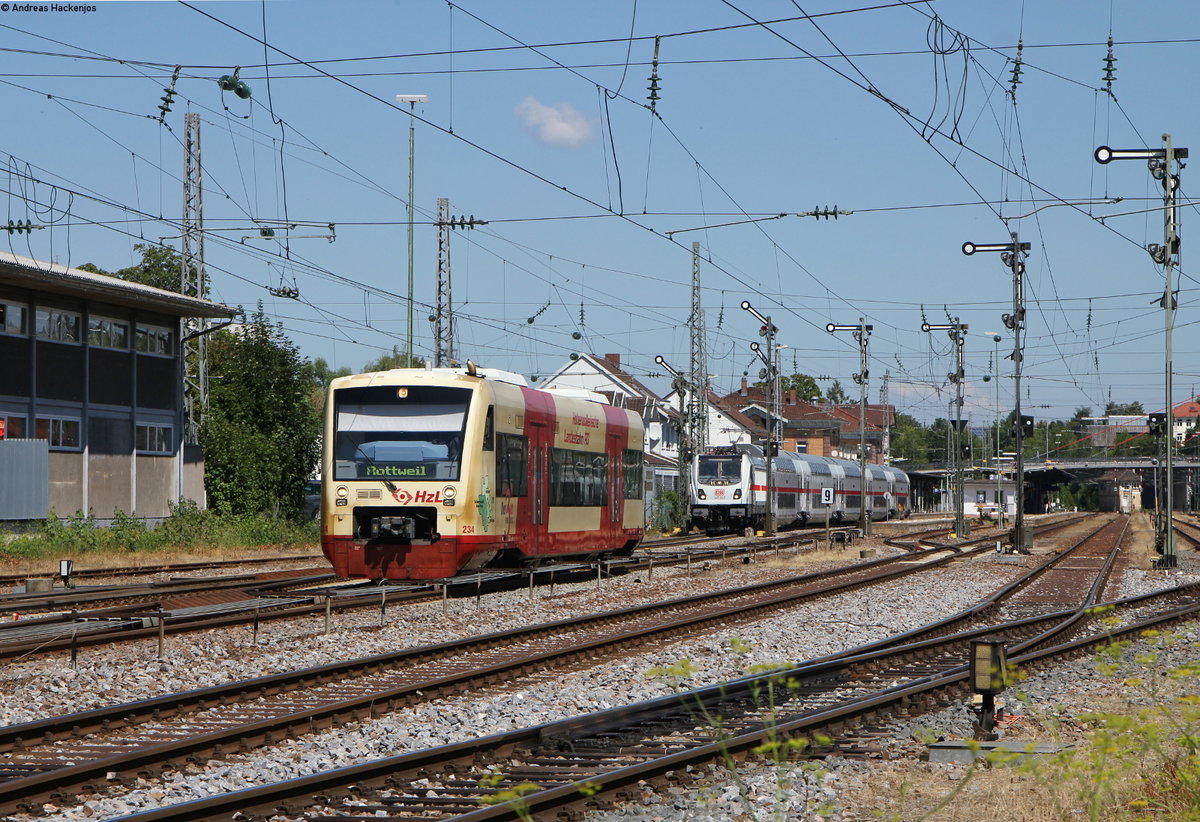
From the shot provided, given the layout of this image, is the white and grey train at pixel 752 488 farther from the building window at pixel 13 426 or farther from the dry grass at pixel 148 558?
the building window at pixel 13 426

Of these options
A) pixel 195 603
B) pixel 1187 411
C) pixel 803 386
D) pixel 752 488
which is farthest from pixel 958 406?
pixel 1187 411

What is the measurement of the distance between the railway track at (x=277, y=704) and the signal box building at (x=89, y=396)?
17.8m

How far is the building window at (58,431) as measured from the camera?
105ft

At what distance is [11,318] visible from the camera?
31.3 metres

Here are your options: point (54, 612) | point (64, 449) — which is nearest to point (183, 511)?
point (64, 449)

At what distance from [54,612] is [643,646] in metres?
7.84

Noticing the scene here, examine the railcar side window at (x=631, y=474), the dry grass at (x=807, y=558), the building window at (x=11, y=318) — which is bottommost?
the dry grass at (x=807, y=558)

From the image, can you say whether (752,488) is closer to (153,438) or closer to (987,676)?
(153,438)

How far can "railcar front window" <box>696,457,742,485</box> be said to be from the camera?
1925 inches

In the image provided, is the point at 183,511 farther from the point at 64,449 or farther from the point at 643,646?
the point at 643,646

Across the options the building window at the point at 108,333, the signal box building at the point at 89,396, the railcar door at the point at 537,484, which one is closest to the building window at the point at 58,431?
the signal box building at the point at 89,396

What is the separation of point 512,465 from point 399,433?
2.08m

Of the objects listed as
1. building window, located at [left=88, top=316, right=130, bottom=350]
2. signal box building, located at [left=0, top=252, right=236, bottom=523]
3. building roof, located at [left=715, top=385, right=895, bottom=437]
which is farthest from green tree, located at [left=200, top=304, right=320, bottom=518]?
building roof, located at [left=715, top=385, right=895, bottom=437]

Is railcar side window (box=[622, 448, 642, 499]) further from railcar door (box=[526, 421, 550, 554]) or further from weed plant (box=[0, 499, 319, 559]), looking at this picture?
weed plant (box=[0, 499, 319, 559])
